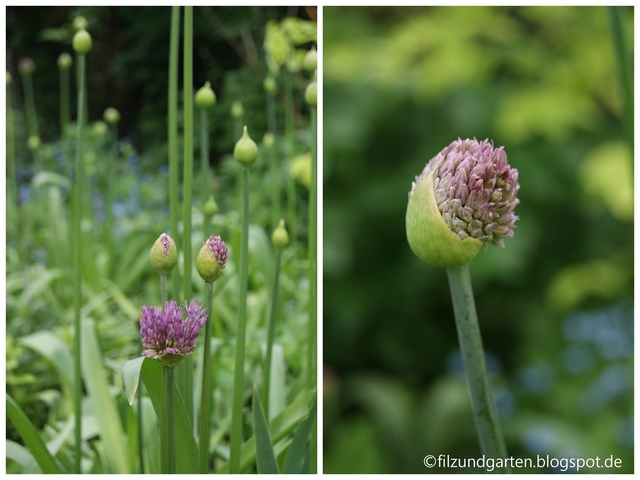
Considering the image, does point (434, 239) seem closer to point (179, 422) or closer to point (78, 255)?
point (179, 422)

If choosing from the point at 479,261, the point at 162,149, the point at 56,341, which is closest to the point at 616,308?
the point at 479,261

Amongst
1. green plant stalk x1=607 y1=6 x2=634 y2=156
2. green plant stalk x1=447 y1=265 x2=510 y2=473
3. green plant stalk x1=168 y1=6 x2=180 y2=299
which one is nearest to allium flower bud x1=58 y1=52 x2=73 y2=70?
green plant stalk x1=168 y1=6 x2=180 y2=299

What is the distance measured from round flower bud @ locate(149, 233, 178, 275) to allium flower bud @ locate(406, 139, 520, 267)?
1.00ft

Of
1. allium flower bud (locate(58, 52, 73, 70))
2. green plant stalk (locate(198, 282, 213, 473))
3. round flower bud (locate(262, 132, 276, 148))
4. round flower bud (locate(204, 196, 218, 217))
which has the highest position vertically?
allium flower bud (locate(58, 52, 73, 70))

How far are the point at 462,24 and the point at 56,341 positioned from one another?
912 millimetres

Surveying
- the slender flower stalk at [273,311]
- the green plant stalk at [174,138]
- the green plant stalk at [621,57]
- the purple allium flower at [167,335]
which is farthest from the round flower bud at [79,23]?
the green plant stalk at [621,57]

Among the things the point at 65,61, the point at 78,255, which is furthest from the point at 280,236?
the point at 65,61

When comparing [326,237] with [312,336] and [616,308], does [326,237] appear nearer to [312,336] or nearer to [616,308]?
[312,336]

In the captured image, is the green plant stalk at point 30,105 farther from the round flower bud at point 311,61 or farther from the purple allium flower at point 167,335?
the purple allium flower at point 167,335

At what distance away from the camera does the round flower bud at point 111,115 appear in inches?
45.7

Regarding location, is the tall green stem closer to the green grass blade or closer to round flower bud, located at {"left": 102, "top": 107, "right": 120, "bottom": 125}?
the green grass blade

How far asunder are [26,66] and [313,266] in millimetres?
655

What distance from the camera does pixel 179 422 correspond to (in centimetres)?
79

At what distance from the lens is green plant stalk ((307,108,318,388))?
39.4 inches
